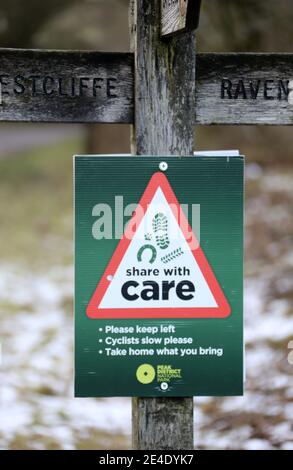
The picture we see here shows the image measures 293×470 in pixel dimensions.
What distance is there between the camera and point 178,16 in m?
2.78

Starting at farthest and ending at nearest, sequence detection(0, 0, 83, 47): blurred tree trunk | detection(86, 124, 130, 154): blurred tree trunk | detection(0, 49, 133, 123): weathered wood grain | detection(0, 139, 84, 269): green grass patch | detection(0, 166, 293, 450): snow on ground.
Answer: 1. detection(86, 124, 130, 154): blurred tree trunk
2. detection(0, 0, 83, 47): blurred tree trunk
3. detection(0, 139, 84, 269): green grass patch
4. detection(0, 166, 293, 450): snow on ground
5. detection(0, 49, 133, 123): weathered wood grain

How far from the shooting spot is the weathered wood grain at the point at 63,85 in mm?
3043

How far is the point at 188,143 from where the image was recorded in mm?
3088

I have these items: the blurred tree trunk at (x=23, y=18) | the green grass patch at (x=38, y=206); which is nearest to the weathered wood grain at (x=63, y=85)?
the green grass patch at (x=38, y=206)

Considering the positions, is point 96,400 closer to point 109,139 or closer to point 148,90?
point 148,90

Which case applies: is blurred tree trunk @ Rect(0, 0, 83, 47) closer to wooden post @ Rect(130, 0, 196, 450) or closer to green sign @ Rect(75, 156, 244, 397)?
wooden post @ Rect(130, 0, 196, 450)

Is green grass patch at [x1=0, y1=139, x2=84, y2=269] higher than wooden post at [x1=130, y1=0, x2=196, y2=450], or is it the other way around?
green grass patch at [x1=0, y1=139, x2=84, y2=269]

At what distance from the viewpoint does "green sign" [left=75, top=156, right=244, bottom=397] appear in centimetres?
305

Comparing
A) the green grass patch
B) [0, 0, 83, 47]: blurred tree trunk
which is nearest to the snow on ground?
the green grass patch

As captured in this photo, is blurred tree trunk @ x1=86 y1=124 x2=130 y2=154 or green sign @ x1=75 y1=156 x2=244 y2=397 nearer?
green sign @ x1=75 y1=156 x2=244 y2=397

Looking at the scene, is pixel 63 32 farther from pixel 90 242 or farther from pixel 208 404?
pixel 90 242

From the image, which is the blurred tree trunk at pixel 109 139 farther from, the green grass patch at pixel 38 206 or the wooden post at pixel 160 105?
the wooden post at pixel 160 105

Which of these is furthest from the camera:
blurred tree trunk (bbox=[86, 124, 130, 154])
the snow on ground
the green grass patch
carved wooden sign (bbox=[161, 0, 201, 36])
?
blurred tree trunk (bbox=[86, 124, 130, 154])

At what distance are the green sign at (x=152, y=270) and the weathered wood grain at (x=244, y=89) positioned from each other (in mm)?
207
